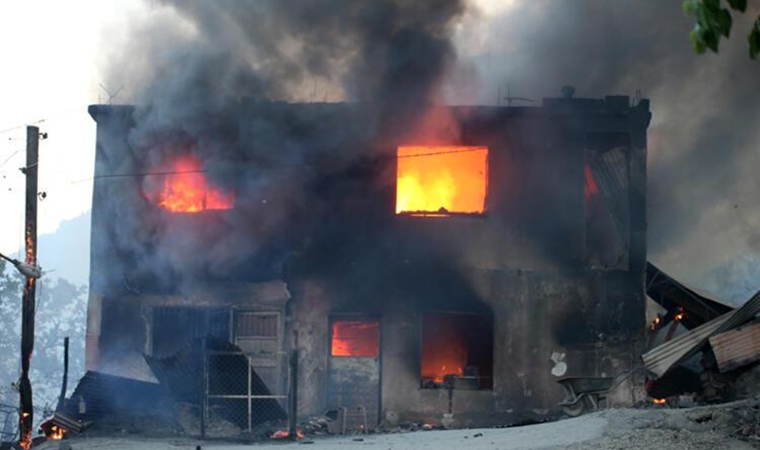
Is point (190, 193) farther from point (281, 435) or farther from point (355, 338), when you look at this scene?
point (281, 435)

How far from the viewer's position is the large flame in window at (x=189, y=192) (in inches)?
787

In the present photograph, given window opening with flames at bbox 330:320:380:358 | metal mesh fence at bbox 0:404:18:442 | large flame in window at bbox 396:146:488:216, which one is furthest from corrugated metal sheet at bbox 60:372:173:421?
large flame in window at bbox 396:146:488:216

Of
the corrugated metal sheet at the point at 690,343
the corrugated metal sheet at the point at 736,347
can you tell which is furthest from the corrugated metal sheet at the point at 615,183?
the corrugated metal sheet at the point at 736,347

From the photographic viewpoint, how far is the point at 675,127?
83.9 feet

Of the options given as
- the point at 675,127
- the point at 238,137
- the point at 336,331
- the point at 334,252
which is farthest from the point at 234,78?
the point at 675,127

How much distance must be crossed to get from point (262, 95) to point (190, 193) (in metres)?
2.81

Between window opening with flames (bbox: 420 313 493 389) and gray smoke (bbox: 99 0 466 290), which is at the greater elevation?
gray smoke (bbox: 99 0 466 290)

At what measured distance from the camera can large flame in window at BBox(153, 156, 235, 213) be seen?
2000cm

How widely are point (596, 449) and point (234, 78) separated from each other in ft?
43.3

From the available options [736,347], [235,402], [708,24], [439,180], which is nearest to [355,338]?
[235,402]

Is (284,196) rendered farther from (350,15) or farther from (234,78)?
(350,15)

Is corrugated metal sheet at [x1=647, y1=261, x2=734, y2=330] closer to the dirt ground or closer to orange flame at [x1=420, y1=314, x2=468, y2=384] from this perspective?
orange flame at [x1=420, y1=314, x2=468, y2=384]

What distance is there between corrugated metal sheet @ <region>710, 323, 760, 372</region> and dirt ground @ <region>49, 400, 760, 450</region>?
4.18m

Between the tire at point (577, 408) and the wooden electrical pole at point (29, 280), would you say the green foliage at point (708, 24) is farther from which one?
the wooden electrical pole at point (29, 280)
